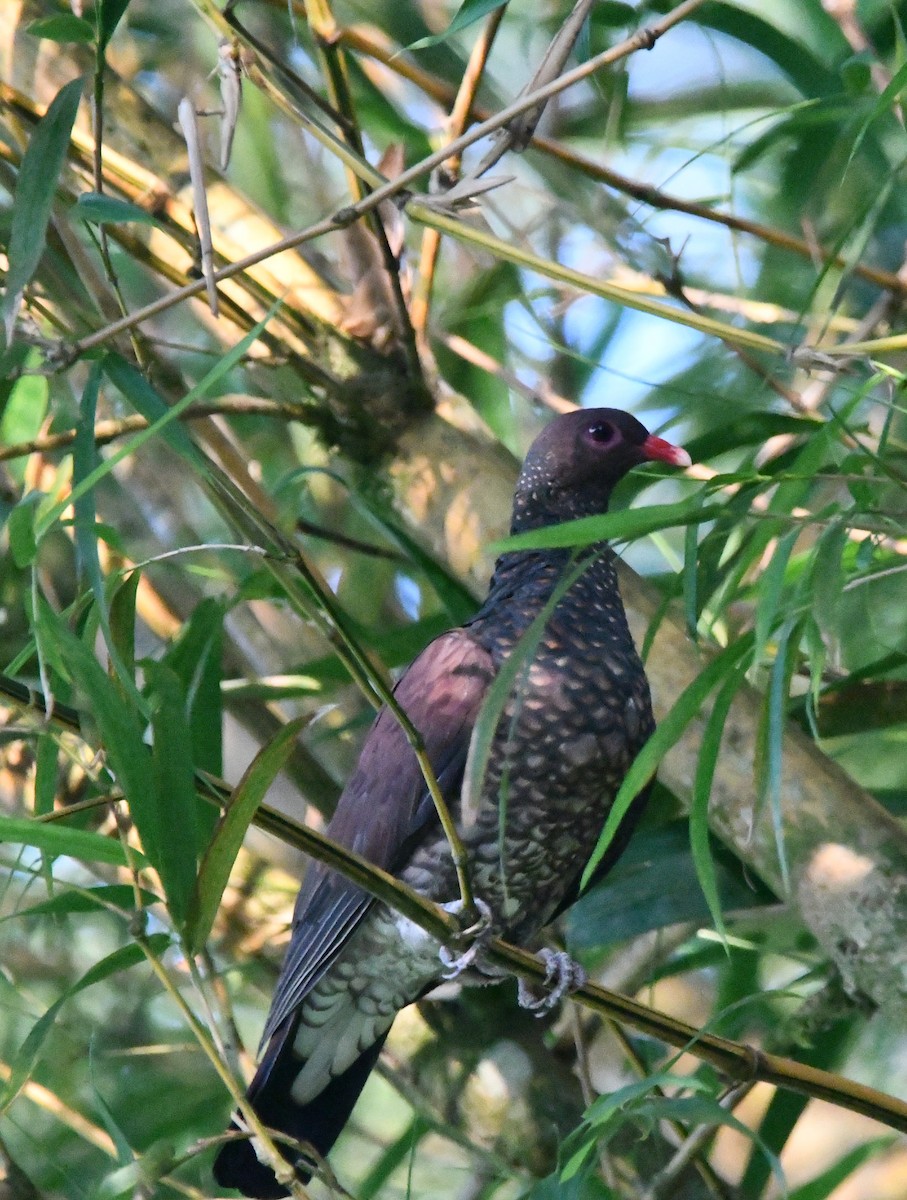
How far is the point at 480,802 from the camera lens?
5.67ft

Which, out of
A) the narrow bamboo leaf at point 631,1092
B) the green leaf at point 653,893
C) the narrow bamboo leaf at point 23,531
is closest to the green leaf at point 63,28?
the narrow bamboo leaf at point 23,531

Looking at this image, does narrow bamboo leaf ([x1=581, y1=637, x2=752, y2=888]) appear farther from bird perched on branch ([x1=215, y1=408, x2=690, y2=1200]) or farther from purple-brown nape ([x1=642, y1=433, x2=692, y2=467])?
purple-brown nape ([x1=642, y1=433, x2=692, y2=467])

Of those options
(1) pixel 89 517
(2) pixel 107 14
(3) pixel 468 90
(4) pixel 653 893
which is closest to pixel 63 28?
(2) pixel 107 14

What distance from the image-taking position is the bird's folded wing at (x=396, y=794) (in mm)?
1768

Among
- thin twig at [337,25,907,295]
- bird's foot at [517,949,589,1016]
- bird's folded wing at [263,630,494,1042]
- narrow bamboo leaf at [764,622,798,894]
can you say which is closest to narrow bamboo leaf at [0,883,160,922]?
bird's folded wing at [263,630,494,1042]

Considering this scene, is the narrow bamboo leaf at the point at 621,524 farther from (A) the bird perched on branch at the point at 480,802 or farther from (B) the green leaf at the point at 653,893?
(B) the green leaf at the point at 653,893

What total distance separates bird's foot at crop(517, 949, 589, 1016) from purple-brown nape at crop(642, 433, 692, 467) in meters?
0.71

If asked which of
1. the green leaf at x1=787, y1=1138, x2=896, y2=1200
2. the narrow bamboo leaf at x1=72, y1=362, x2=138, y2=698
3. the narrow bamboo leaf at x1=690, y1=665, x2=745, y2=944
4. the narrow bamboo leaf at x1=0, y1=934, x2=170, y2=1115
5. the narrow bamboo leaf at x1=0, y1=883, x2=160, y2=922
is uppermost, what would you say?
the narrow bamboo leaf at x1=72, y1=362, x2=138, y2=698

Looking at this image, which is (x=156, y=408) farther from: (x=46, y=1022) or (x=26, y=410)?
(x=26, y=410)

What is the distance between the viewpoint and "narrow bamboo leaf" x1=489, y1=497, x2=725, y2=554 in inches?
45.7

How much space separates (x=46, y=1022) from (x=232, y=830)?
37 cm

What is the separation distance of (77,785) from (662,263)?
4.07 ft

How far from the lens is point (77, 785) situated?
2.34 metres

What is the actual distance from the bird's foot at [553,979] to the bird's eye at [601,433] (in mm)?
736
